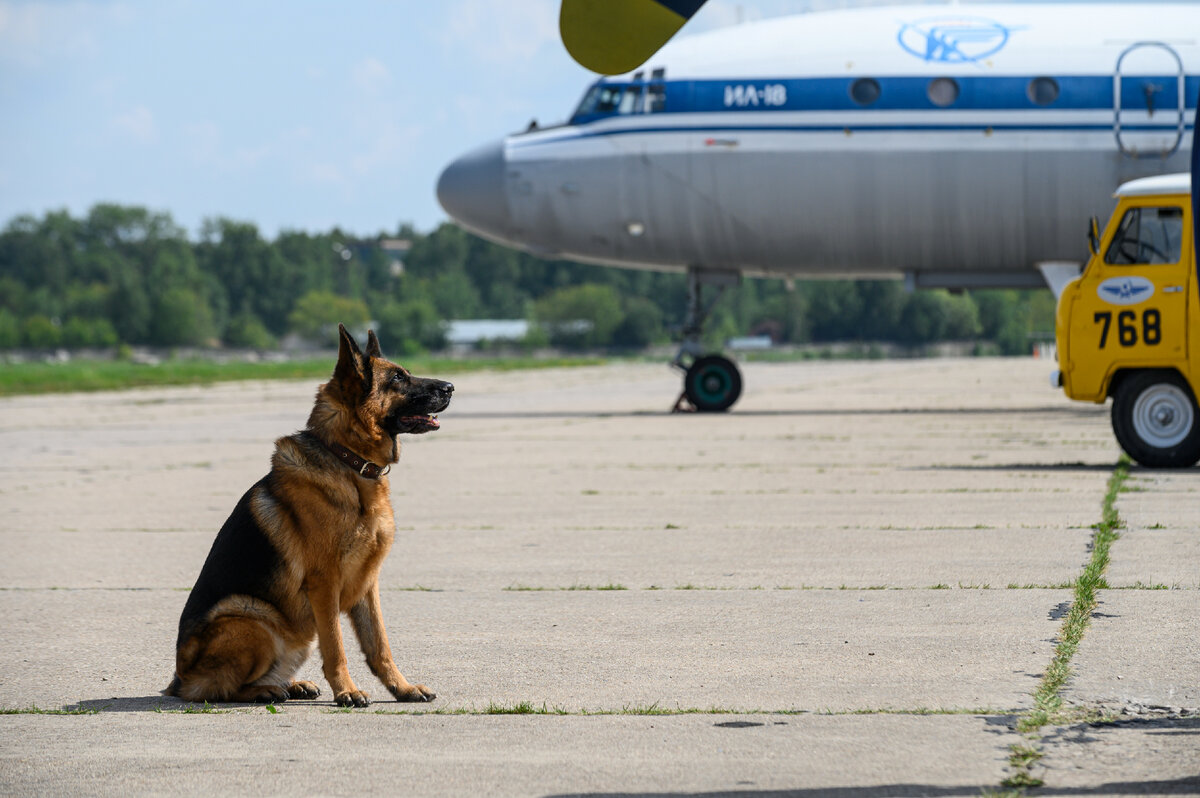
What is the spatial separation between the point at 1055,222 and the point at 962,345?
93382 millimetres

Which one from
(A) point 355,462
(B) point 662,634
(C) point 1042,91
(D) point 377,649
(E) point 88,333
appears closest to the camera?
(A) point 355,462

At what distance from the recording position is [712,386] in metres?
22.5

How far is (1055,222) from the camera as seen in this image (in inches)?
810

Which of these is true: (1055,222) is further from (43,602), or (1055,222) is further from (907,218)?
(43,602)

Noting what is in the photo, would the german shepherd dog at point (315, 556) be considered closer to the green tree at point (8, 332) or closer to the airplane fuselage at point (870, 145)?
the airplane fuselage at point (870, 145)

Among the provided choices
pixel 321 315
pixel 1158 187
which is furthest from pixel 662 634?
pixel 321 315

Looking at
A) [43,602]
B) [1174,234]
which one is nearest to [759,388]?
[1174,234]

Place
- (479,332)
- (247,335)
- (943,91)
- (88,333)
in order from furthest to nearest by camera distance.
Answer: (247,335) < (479,332) < (88,333) < (943,91)

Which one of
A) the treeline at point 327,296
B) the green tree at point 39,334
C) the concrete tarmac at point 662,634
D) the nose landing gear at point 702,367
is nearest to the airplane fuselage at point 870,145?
the nose landing gear at point 702,367

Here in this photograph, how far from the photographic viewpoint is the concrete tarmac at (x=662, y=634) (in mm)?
4137

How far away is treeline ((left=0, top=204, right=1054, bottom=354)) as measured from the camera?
136m

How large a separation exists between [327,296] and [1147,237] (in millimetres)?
159739

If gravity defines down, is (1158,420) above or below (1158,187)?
below

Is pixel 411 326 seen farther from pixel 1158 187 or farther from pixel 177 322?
pixel 1158 187
